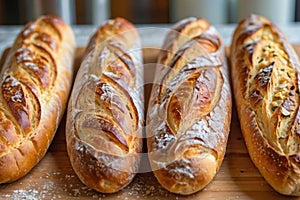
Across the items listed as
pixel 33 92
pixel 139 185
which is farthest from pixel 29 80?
pixel 139 185

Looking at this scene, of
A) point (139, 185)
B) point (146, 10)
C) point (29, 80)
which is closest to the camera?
point (139, 185)

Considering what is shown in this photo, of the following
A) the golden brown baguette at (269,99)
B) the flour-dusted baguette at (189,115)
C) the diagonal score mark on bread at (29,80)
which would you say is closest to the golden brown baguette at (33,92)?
the diagonal score mark on bread at (29,80)

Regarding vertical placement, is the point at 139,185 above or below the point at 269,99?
below

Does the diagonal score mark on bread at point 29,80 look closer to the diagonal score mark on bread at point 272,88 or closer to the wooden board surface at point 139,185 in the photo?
the wooden board surface at point 139,185

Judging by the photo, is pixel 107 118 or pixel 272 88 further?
pixel 272 88

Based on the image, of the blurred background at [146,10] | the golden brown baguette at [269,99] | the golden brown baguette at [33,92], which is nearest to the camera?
the golden brown baguette at [269,99]

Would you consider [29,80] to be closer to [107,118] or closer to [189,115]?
[107,118]
